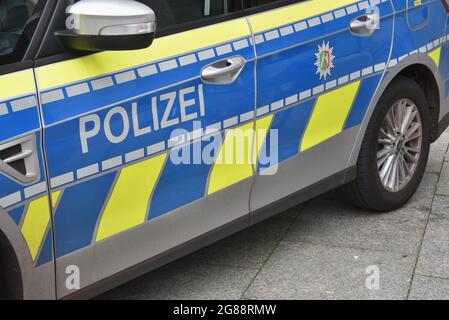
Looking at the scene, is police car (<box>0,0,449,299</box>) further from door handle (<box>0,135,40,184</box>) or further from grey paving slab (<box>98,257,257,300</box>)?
grey paving slab (<box>98,257,257,300</box>)

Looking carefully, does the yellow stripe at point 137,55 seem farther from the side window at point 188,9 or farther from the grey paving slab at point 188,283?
the grey paving slab at point 188,283

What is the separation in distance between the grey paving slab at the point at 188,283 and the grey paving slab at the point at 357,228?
570 mm

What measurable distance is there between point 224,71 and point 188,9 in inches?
11.9

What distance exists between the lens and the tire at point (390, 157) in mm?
4438

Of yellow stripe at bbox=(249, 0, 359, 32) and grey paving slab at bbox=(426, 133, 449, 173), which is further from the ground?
yellow stripe at bbox=(249, 0, 359, 32)

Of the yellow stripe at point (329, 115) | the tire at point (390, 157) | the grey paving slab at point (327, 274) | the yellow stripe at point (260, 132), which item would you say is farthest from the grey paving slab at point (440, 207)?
the yellow stripe at point (260, 132)

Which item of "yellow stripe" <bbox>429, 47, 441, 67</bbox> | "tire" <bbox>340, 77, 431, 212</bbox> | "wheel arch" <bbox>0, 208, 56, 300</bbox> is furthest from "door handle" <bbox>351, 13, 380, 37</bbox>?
"wheel arch" <bbox>0, 208, 56, 300</bbox>

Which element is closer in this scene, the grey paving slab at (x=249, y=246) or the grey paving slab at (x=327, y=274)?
the grey paving slab at (x=327, y=274)

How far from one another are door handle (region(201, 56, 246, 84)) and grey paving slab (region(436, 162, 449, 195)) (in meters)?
2.12

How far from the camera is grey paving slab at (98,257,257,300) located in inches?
150

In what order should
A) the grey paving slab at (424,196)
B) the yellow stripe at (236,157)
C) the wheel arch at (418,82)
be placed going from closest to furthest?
the yellow stripe at (236,157) < the wheel arch at (418,82) < the grey paving slab at (424,196)

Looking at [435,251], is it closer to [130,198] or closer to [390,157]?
[390,157]

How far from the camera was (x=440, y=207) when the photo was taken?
15.9 ft
